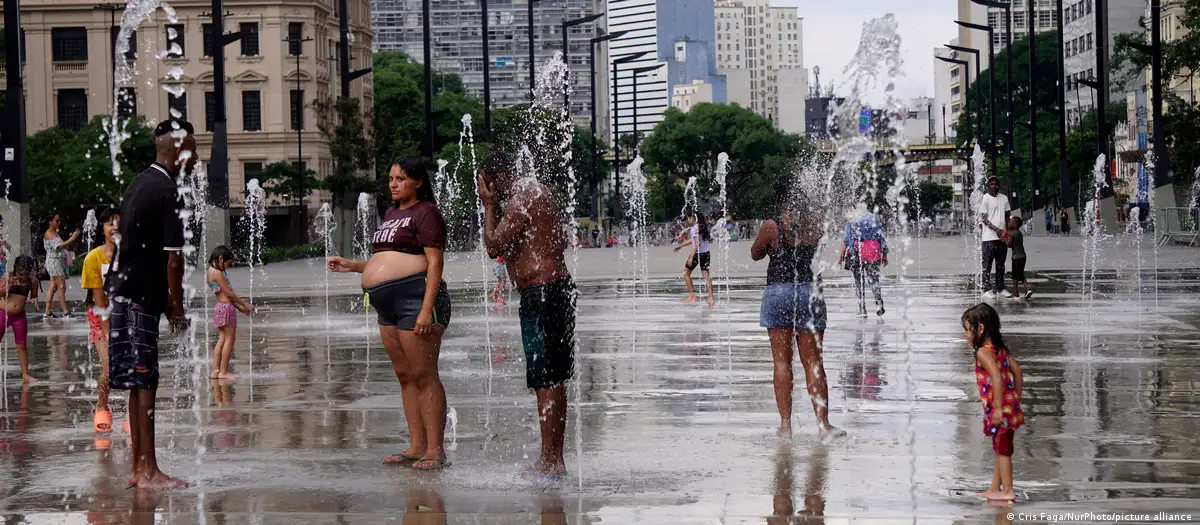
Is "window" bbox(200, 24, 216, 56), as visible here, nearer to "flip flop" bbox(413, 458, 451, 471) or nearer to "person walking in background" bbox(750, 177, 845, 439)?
"person walking in background" bbox(750, 177, 845, 439)

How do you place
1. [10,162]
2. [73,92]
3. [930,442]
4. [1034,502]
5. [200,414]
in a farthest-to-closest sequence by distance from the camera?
1. [73,92]
2. [10,162]
3. [200,414]
4. [930,442]
5. [1034,502]

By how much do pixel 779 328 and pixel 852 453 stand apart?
3.66ft

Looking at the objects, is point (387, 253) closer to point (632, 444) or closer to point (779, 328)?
point (632, 444)

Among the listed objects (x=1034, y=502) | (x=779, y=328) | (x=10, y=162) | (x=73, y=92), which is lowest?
(x=1034, y=502)

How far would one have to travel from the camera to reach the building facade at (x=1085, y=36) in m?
117

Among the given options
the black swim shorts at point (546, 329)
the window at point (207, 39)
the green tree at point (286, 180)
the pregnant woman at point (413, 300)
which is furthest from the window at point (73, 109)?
the black swim shorts at point (546, 329)

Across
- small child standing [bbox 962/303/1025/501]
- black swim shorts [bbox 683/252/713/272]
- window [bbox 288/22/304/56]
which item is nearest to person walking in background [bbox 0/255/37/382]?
small child standing [bbox 962/303/1025/501]

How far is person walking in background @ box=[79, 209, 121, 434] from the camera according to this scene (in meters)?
10.2

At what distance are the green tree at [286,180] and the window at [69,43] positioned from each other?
486 inches

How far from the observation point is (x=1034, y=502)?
738 centimetres

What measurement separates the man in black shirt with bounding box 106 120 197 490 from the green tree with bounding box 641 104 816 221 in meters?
113

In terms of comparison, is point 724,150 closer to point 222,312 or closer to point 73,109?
point 73,109

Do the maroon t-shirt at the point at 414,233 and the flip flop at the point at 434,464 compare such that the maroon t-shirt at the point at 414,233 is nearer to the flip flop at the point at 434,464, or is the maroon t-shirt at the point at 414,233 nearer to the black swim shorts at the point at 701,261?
the flip flop at the point at 434,464

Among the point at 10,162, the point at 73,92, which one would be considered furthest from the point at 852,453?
the point at 73,92
